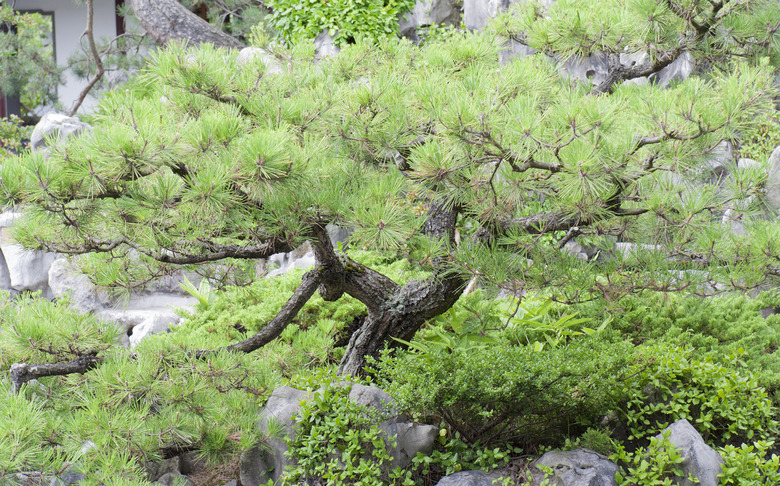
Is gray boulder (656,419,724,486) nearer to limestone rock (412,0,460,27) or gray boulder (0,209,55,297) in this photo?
gray boulder (0,209,55,297)

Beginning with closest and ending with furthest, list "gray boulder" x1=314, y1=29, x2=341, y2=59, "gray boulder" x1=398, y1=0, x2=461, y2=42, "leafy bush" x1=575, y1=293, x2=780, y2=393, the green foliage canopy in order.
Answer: the green foliage canopy → "leafy bush" x1=575, y1=293, x2=780, y2=393 → "gray boulder" x1=314, y1=29, x2=341, y2=59 → "gray boulder" x1=398, y1=0, x2=461, y2=42

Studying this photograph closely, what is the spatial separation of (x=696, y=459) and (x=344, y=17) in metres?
5.86

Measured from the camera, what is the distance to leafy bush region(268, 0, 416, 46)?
691 cm

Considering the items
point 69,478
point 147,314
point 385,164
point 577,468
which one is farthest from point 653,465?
point 147,314

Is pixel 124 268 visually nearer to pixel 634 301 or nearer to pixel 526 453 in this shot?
pixel 526 453

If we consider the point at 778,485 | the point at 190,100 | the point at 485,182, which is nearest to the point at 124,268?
the point at 190,100

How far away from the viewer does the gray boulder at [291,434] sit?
2627 mm

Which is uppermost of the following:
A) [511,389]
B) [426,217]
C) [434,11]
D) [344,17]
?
[434,11]

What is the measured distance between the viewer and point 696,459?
241cm

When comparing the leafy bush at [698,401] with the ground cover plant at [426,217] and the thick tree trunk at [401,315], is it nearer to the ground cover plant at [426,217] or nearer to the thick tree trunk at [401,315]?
the ground cover plant at [426,217]

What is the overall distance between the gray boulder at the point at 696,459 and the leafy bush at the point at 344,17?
540 cm

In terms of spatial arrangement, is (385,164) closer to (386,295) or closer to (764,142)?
(386,295)

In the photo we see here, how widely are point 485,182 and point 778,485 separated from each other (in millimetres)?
1673

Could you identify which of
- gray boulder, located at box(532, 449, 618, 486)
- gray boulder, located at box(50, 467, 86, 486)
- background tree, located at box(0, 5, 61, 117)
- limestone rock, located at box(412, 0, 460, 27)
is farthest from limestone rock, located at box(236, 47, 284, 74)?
background tree, located at box(0, 5, 61, 117)
